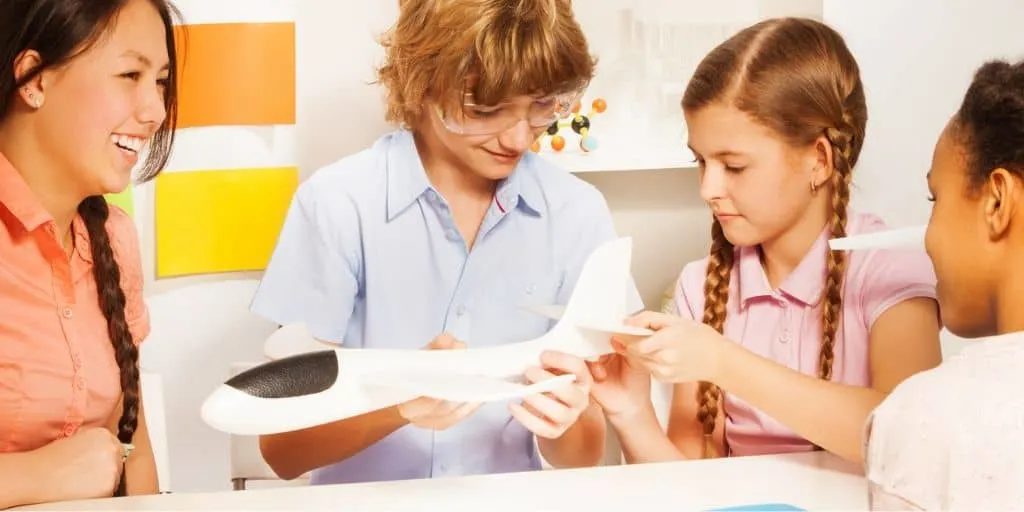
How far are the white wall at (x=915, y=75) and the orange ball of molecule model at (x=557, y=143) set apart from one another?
31 cm

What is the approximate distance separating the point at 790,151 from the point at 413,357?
384mm

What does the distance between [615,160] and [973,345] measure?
43 centimetres

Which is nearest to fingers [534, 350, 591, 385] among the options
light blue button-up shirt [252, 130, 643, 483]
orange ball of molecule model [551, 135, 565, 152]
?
light blue button-up shirt [252, 130, 643, 483]

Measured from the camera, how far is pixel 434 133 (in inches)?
35.9

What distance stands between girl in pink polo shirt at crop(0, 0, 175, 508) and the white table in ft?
0.32

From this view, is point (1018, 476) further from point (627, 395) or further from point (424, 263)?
point (424, 263)

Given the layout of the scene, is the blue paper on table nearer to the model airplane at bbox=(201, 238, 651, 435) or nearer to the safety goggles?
the model airplane at bbox=(201, 238, 651, 435)

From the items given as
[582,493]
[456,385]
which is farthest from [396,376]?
[582,493]

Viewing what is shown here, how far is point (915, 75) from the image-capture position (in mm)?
1019

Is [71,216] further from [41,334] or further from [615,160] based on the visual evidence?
[615,160]

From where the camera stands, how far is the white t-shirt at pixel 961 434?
55 centimetres

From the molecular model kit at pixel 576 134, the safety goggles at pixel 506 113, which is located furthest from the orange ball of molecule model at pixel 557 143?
the safety goggles at pixel 506 113

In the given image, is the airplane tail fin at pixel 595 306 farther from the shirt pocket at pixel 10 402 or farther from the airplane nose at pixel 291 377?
the shirt pocket at pixel 10 402

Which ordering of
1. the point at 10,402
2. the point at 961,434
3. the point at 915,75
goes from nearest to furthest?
the point at 961,434
the point at 10,402
the point at 915,75
